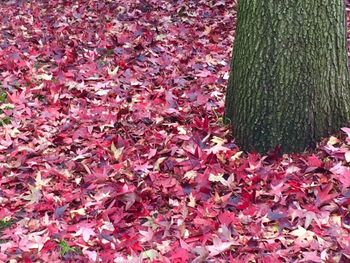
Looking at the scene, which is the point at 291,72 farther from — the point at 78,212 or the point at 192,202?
the point at 78,212

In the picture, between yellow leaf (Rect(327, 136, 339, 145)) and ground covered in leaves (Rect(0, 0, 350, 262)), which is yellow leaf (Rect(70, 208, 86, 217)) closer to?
ground covered in leaves (Rect(0, 0, 350, 262))

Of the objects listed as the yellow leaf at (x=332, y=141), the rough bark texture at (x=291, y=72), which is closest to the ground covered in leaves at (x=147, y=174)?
the yellow leaf at (x=332, y=141)

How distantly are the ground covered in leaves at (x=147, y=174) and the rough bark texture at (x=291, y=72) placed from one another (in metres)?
0.15

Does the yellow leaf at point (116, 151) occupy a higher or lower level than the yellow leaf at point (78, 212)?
higher

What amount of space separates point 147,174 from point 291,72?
3.95ft

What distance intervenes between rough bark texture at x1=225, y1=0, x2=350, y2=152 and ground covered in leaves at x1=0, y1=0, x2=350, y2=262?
0.15 meters

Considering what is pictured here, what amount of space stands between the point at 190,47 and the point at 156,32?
2.43 ft

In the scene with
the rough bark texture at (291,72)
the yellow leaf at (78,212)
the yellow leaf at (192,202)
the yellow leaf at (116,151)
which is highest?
the rough bark texture at (291,72)

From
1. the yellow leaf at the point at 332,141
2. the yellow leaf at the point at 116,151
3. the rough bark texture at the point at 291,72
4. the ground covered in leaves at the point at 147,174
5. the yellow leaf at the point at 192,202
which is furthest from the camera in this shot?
the yellow leaf at the point at 116,151

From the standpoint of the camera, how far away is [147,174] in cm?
371

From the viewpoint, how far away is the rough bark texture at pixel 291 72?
11.9 feet

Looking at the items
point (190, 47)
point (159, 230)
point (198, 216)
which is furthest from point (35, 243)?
point (190, 47)

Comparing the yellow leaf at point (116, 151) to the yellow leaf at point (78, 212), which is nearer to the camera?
the yellow leaf at point (78, 212)

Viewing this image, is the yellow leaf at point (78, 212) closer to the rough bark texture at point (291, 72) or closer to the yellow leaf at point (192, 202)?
the yellow leaf at point (192, 202)
